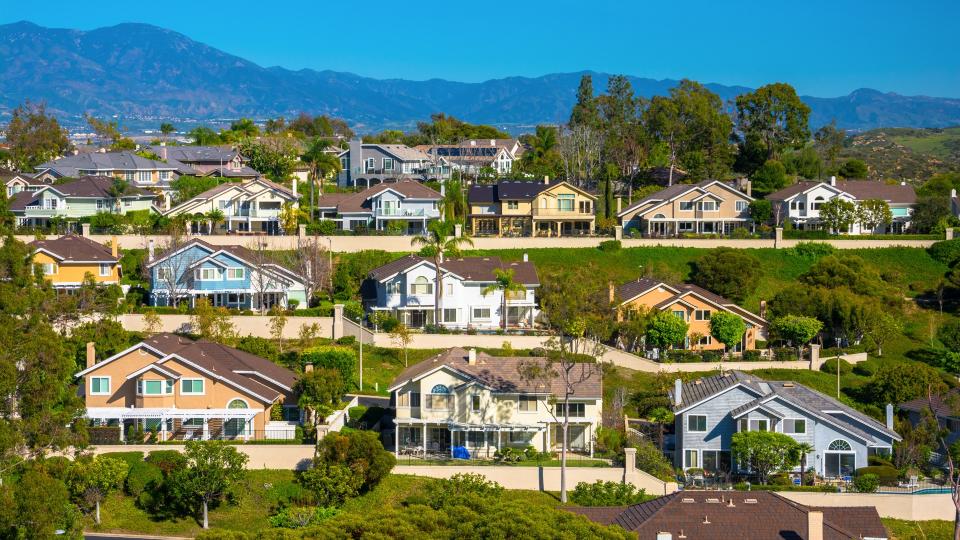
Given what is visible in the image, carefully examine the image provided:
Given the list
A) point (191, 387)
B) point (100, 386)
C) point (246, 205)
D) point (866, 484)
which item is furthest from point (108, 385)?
point (246, 205)

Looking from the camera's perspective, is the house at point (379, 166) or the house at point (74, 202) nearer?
the house at point (74, 202)

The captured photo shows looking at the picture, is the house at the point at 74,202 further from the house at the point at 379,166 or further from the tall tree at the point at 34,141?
the house at the point at 379,166

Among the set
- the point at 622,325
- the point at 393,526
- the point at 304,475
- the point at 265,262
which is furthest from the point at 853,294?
the point at 393,526

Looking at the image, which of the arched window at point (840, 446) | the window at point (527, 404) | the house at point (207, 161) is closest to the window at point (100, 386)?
the window at point (527, 404)

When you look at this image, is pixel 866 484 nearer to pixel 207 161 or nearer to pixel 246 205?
pixel 246 205

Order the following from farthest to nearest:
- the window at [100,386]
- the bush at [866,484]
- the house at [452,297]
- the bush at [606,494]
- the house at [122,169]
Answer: the house at [122,169] < the house at [452,297] < the window at [100,386] < the bush at [866,484] < the bush at [606,494]
